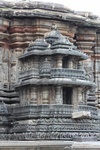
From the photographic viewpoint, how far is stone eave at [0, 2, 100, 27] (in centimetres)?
1689

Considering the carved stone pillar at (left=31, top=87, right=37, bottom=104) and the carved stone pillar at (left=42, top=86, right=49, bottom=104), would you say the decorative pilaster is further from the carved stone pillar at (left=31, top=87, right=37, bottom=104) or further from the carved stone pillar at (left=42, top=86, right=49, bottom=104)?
the carved stone pillar at (left=42, top=86, right=49, bottom=104)

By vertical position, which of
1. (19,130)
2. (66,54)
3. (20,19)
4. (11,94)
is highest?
(20,19)

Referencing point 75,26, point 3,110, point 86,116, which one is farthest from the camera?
point 75,26

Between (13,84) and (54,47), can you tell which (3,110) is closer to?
(13,84)

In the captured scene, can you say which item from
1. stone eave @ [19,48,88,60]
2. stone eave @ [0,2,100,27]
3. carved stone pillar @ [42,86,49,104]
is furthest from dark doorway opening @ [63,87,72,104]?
stone eave @ [0,2,100,27]

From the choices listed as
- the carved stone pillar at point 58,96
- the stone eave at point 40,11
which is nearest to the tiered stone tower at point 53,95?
the carved stone pillar at point 58,96

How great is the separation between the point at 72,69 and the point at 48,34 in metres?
1.92

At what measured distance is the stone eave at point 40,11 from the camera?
16891mm

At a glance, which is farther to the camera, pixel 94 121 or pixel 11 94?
pixel 11 94

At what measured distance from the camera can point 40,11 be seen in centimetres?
1688

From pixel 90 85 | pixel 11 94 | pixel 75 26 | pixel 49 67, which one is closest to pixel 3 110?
pixel 11 94

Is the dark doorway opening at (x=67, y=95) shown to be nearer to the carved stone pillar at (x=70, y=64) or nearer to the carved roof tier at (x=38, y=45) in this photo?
the carved stone pillar at (x=70, y=64)

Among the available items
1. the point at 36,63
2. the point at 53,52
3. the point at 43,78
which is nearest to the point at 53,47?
the point at 53,52

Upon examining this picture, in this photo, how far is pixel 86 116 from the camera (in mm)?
15094
